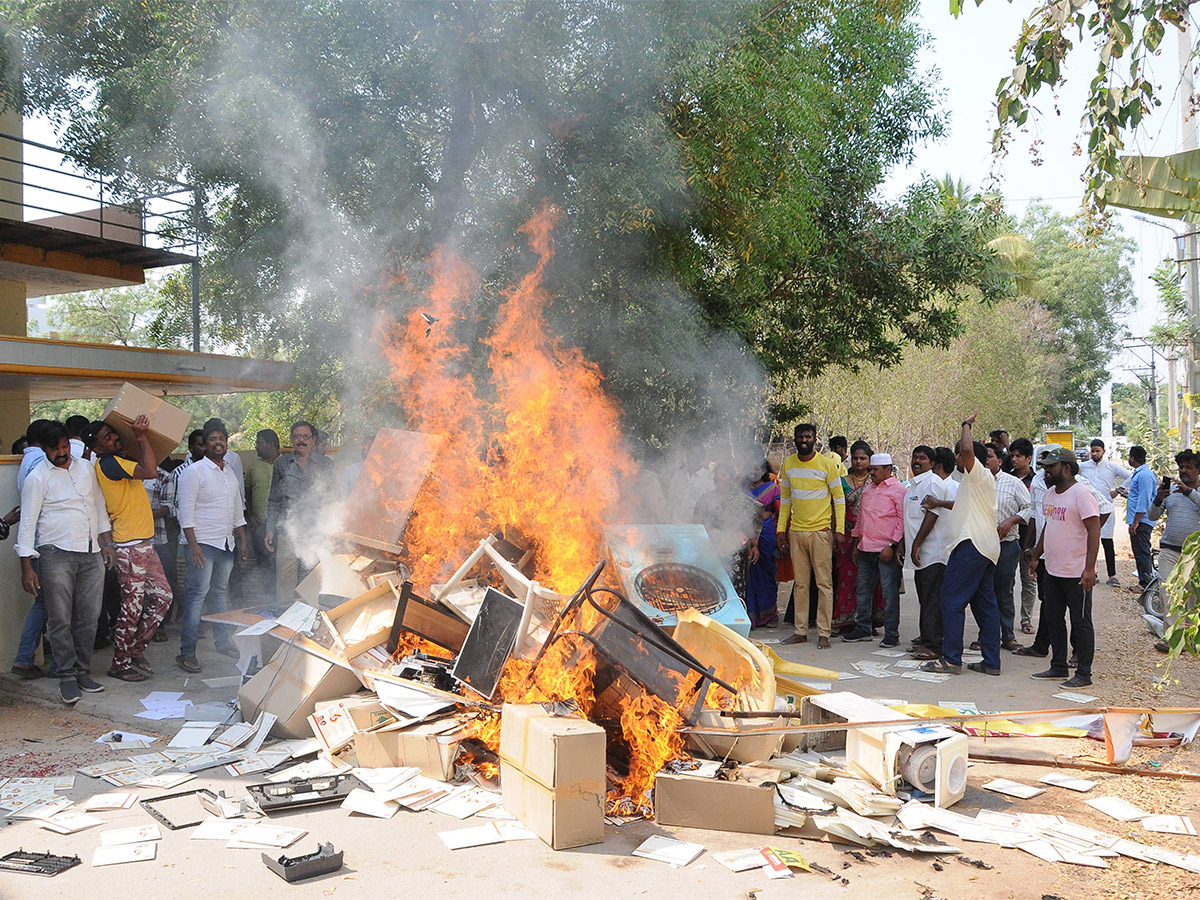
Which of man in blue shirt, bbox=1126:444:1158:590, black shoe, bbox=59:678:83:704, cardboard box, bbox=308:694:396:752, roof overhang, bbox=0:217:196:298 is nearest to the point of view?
cardboard box, bbox=308:694:396:752

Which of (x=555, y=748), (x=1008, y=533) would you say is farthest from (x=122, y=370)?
(x=1008, y=533)

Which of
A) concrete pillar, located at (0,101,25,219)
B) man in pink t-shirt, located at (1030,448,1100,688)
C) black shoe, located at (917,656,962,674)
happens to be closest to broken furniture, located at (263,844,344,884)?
black shoe, located at (917,656,962,674)

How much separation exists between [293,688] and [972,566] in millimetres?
5703

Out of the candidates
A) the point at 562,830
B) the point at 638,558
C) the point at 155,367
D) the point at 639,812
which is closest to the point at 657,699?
the point at 639,812

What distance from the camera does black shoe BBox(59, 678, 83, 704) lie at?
22.7ft

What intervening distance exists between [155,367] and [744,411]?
7746 millimetres

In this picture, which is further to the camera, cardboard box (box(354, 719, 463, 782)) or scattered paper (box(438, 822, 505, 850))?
cardboard box (box(354, 719, 463, 782))

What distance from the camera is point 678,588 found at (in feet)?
25.1

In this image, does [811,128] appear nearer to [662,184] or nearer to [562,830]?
[662,184]

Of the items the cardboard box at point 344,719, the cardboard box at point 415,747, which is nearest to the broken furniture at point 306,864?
the cardboard box at point 415,747

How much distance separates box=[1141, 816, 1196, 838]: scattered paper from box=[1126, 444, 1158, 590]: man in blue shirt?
7.66 m

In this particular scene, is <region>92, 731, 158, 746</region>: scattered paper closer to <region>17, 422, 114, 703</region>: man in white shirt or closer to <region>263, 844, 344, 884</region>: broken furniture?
<region>17, 422, 114, 703</region>: man in white shirt

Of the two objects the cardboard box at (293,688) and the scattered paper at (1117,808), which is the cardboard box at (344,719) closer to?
the cardboard box at (293,688)

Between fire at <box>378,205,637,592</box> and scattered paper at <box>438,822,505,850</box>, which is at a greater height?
fire at <box>378,205,637,592</box>
